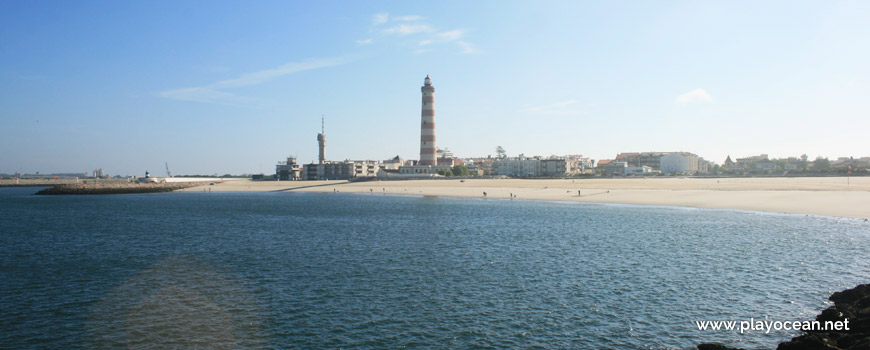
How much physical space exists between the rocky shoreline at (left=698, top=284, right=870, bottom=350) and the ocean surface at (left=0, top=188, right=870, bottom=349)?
3.17 ft

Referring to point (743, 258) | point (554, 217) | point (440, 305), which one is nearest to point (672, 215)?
point (554, 217)

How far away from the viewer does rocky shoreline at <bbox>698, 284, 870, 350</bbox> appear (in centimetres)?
1074

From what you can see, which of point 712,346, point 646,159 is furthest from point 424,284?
point 646,159

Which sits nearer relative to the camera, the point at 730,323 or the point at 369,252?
the point at 730,323

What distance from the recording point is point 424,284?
1936cm

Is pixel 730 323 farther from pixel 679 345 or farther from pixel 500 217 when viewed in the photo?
pixel 500 217

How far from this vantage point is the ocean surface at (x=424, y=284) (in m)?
13.8

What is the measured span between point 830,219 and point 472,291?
107ft

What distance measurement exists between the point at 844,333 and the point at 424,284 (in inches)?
488

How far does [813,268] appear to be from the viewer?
2064 cm

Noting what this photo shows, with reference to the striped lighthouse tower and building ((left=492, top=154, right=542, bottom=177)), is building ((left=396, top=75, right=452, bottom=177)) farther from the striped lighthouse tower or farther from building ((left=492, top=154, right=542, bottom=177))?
building ((left=492, top=154, right=542, bottom=177))

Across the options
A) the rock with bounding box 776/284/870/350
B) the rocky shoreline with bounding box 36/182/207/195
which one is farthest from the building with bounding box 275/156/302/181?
the rock with bounding box 776/284/870/350

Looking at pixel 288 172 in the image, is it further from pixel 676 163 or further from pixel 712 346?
pixel 712 346

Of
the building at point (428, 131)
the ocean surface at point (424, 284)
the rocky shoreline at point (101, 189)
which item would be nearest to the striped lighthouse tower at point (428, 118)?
the building at point (428, 131)
